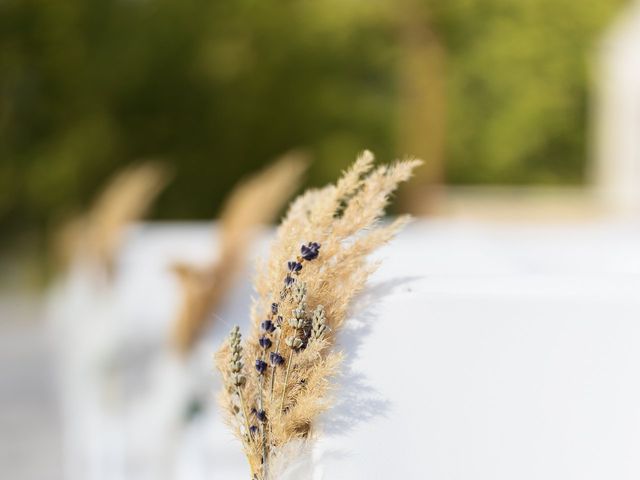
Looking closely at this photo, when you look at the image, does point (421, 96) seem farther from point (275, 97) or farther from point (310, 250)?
point (310, 250)

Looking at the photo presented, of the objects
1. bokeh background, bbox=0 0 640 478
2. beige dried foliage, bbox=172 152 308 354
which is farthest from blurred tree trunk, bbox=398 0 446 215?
beige dried foliage, bbox=172 152 308 354

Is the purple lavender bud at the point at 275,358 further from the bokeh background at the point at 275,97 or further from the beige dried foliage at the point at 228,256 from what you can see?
the bokeh background at the point at 275,97

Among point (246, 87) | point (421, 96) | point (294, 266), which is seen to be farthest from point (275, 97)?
point (294, 266)

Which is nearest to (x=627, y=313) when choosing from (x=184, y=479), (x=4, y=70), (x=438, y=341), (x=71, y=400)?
(x=438, y=341)

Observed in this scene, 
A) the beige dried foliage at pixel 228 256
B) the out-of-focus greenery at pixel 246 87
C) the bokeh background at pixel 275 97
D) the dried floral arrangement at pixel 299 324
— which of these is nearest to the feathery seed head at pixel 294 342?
the dried floral arrangement at pixel 299 324

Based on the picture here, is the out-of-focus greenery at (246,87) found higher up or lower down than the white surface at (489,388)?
higher up
